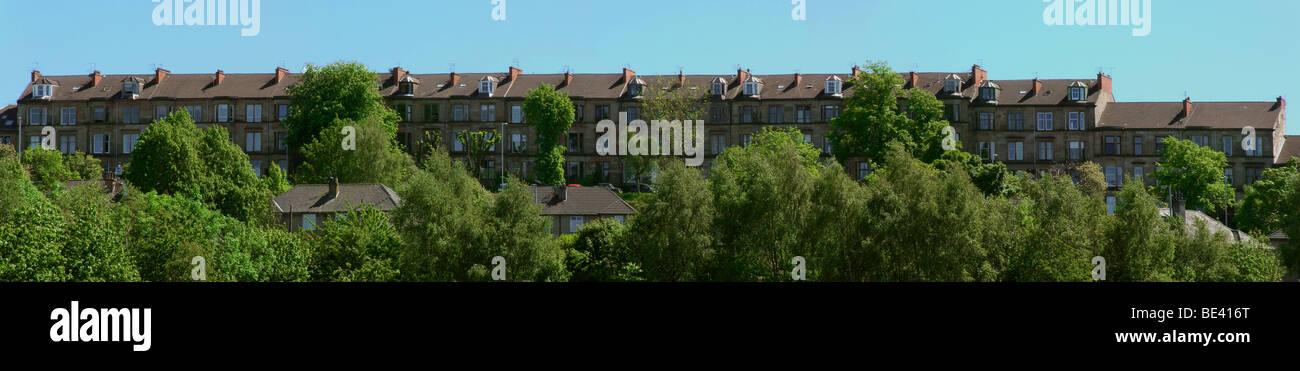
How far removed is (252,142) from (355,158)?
3145cm

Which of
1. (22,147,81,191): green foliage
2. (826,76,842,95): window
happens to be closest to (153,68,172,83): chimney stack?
(22,147,81,191): green foliage

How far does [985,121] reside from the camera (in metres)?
121

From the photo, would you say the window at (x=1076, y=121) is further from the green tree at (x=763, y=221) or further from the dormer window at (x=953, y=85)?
the green tree at (x=763, y=221)

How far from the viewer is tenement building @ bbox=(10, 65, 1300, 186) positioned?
119250 mm

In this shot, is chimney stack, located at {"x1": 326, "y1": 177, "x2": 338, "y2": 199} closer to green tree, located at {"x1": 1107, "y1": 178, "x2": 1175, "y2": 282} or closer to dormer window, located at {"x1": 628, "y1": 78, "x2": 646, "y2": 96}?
dormer window, located at {"x1": 628, "y1": 78, "x2": 646, "y2": 96}

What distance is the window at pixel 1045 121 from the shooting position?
120562 millimetres

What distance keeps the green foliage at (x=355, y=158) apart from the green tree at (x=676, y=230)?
1509 inches

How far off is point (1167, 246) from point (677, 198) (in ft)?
70.1

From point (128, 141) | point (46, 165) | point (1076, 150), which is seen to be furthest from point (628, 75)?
point (46, 165)

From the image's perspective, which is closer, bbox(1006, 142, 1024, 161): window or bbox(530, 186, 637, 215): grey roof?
bbox(530, 186, 637, 215): grey roof

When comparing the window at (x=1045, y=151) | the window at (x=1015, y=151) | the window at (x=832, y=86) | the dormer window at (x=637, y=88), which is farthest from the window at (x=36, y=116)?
the window at (x=1045, y=151)

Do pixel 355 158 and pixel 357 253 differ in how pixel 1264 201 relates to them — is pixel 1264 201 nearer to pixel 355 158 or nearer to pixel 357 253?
pixel 355 158

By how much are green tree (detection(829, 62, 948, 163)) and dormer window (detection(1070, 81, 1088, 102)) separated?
54.5 ft
